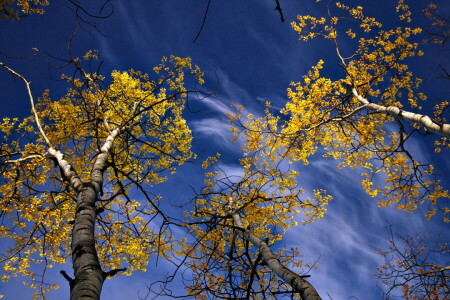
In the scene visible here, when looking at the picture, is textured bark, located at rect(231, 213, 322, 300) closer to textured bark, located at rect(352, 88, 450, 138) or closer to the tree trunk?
the tree trunk

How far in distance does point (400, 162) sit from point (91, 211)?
8.68m

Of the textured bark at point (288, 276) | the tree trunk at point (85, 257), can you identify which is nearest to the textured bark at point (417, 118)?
the textured bark at point (288, 276)

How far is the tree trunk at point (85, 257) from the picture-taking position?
1844 millimetres

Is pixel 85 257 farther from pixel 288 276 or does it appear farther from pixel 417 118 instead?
pixel 417 118

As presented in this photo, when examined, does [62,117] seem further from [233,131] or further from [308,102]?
[308,102]

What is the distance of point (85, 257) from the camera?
2123 mm

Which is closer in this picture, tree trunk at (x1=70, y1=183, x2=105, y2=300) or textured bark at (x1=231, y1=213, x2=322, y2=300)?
tree trunk at (x1=70, y1=183, x2=105, y2=300)

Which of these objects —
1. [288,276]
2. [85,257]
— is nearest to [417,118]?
[288,276]

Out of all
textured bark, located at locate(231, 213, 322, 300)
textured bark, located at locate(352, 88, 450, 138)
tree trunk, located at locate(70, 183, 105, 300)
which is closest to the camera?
tree trunk, located at locate(70, 183, 105, 300)

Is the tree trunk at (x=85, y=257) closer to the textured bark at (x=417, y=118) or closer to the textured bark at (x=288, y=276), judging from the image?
the textured bark at (x=288, y=276)

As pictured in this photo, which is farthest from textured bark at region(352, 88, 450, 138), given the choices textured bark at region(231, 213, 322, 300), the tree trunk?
the tree trunk

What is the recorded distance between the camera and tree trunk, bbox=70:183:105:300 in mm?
1844

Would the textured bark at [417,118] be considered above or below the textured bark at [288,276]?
above

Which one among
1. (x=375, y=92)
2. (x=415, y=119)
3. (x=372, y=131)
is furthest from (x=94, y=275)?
(x=375, y=92)
